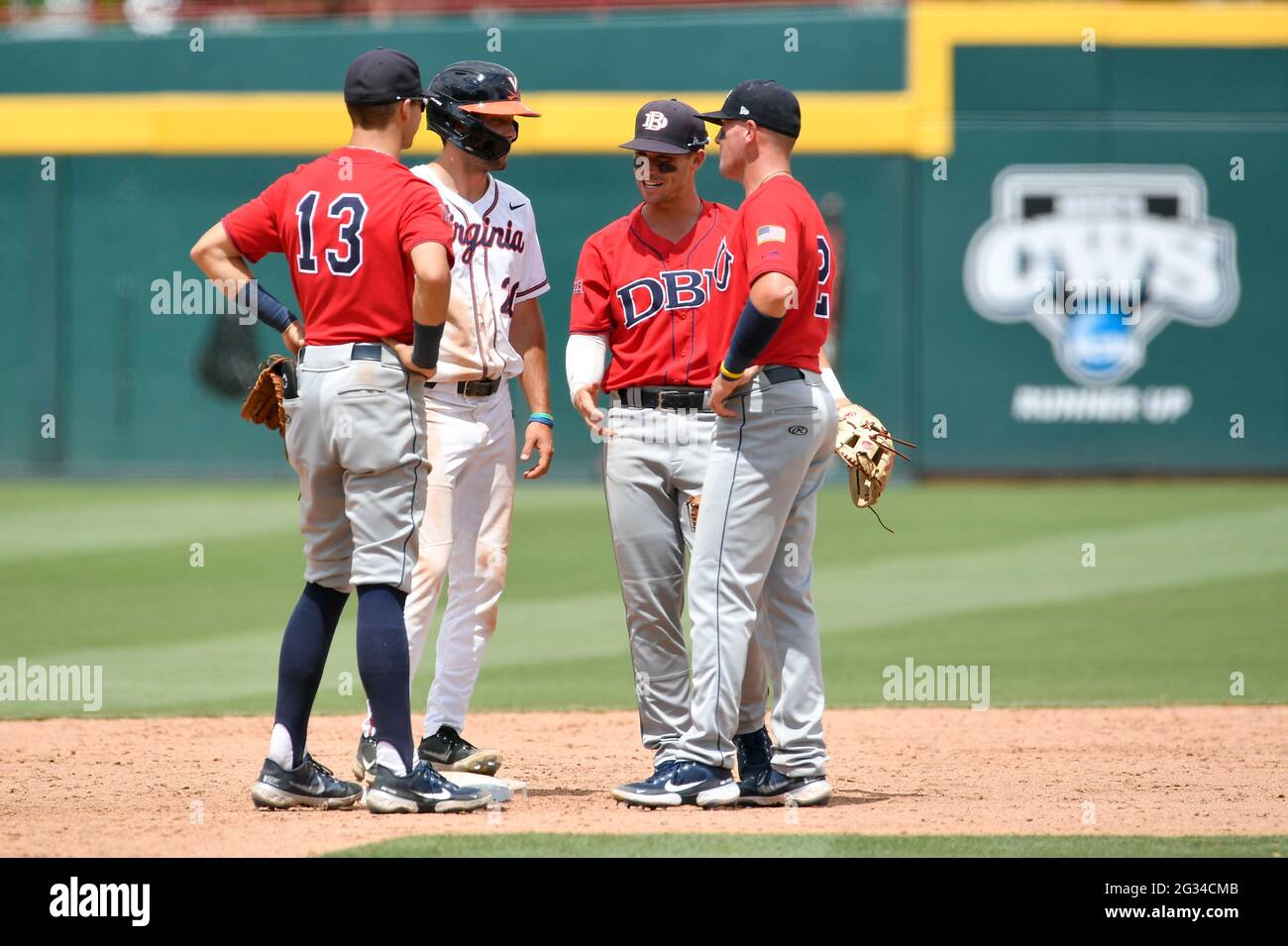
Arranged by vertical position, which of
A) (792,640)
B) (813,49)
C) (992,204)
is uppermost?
(813,49)

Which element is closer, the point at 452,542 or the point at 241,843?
the point at 241,843

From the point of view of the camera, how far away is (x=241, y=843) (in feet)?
14.9

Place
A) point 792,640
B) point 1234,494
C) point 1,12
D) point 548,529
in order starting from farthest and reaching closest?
point 1,12 → point 1234,494 → point 548,529 → point 792,640

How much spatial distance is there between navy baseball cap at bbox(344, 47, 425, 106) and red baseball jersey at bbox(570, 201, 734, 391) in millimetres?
894

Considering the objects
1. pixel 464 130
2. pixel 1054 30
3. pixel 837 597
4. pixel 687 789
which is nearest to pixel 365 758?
pixel 687 789

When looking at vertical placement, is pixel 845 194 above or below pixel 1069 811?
above

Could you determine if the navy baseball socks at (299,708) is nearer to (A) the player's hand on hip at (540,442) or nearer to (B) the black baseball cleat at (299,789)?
(B) the black baseball cleat at (299,789)

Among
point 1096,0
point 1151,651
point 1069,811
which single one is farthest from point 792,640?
point 1096,0

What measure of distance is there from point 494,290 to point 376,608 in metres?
1.41

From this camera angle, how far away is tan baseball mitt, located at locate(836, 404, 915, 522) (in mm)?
5562

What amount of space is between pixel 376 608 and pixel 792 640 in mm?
1354

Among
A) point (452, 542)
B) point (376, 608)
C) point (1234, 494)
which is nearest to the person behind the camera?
point (376, 608)

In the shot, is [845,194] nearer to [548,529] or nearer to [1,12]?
[548,529]

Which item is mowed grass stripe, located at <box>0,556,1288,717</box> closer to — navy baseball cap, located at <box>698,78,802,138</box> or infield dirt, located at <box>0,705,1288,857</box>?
infield dirt, located at <box>0,705,1288,857</box>
